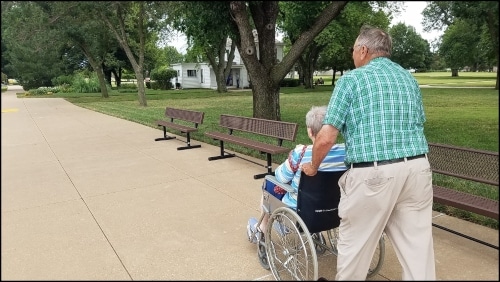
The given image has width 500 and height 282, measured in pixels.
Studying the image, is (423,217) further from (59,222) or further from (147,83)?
(147,83)

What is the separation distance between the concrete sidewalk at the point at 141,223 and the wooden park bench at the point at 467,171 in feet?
1.12

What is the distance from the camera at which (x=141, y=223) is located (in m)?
4.39

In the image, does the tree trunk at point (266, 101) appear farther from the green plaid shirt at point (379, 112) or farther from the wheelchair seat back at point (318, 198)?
the green plaid shirt at point (379, 112)

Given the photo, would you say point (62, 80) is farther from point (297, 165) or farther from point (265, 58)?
point (297, 165)

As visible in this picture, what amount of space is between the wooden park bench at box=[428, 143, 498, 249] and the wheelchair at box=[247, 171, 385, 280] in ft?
2.80

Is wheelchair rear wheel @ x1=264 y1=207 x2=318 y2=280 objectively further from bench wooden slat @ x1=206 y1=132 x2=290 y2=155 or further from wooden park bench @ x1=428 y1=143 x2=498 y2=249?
bench wooden slat @ x1=206 y1=132 x2=290 y2=155

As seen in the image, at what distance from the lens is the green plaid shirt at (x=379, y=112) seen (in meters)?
2.21

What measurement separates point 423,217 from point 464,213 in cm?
263

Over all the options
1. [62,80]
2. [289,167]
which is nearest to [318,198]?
[289,167]

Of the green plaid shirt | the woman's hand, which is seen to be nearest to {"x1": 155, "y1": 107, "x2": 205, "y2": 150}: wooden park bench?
the woman's hand

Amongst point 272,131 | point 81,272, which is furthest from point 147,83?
point 81,272

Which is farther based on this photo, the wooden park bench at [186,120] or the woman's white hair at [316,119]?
the wooden park bench at [186,120]

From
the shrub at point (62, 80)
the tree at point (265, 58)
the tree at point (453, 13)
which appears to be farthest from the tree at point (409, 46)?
the shrub at point (62, 80)

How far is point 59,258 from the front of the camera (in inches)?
137
